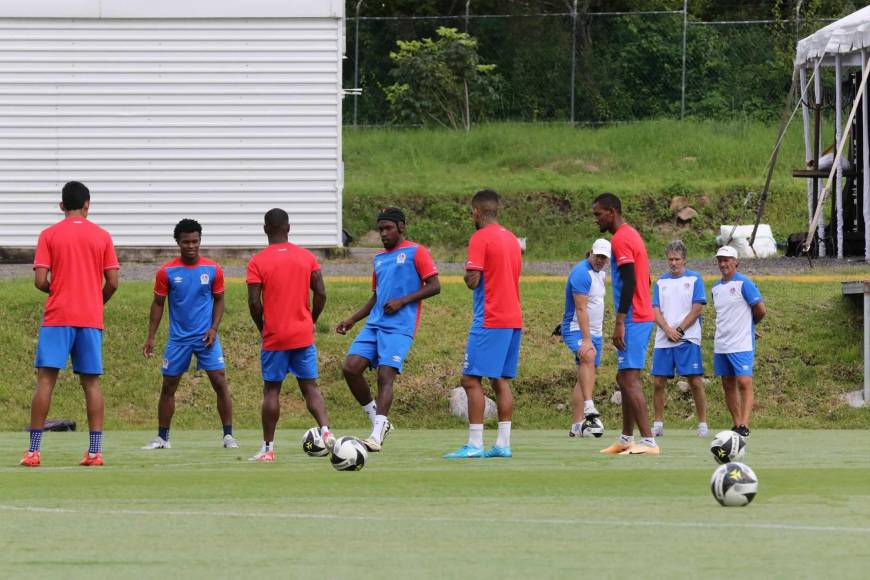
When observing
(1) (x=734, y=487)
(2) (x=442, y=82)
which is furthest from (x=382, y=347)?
(2) (x=442, y=82)

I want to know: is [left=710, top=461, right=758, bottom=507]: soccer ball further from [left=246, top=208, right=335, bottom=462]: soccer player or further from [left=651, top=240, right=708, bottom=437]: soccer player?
[left=651, top=240, right=708, bottom=437]: soccer player

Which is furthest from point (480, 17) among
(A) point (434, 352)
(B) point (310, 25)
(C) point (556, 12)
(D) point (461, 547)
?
(D) point (461, 547)

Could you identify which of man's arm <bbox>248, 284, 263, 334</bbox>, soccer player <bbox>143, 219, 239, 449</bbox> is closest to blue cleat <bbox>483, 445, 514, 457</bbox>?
man's arm <bbox>248, 284, 263, 334</bbox>

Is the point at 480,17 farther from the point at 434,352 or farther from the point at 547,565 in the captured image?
the point at 547,565

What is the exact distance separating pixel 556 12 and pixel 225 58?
14186 mm

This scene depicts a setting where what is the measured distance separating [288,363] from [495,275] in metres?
1.75

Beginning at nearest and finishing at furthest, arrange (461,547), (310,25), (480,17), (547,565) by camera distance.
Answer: (547,565), (461,547), (310,25), (480,17)

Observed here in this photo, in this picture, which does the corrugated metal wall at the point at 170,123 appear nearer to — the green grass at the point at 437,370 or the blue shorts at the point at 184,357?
the green grass at the point at 437,370

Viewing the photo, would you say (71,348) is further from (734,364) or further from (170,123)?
(170,123)

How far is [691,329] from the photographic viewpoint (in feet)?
52.0

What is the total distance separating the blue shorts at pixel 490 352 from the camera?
40.8 ft

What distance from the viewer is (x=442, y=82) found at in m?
38.4

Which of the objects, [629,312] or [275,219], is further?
[629,312]

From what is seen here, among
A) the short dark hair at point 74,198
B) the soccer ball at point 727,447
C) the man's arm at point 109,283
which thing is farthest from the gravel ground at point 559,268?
the soccer ball at point 727,447
